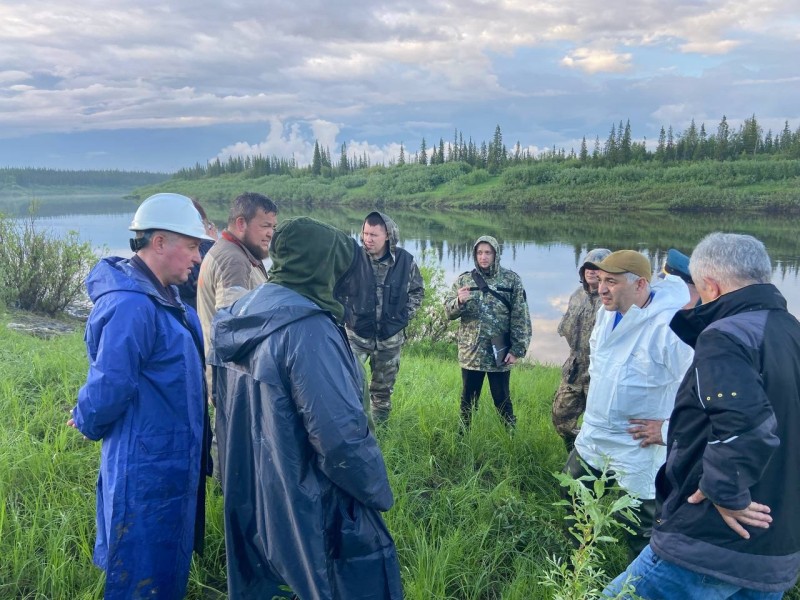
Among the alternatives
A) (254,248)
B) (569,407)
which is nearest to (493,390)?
(569,407)

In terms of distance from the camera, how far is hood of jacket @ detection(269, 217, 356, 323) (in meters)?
1.79

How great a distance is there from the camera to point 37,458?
3.17 metres

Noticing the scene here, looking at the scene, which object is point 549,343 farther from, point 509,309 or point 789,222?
point 789,222

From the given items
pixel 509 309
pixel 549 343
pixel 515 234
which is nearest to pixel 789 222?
pixel 515 234

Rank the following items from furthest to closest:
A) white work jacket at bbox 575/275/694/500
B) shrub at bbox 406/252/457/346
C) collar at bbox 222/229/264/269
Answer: shrub at bbox 406/252/457/346, collar at bbox 222/229/264/269, white work jacket at bbox 575/275/694/500

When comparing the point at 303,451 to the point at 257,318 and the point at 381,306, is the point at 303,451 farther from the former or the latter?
the point at 381,306

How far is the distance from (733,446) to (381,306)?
→ 2944 millimetres

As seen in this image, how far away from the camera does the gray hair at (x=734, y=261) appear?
6.01 feet

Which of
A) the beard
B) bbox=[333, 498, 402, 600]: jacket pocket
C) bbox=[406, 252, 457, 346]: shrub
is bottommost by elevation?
bbox=[406, 252, 457, 346]: shrub

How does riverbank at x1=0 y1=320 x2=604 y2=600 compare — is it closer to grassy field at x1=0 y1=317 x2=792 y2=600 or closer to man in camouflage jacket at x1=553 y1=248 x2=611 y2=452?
grassy field at x1=0 y1=317 x2=792 y2=600

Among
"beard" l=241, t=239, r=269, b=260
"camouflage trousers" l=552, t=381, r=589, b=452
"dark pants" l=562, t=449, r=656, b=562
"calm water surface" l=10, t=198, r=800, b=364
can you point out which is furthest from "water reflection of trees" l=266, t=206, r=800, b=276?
"dark pants" l=562, t=449, r=656, b=562

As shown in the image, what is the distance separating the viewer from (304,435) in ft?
5.70

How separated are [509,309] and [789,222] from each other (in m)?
40.2

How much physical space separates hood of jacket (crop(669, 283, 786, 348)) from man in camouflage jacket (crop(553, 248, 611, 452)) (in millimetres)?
1640
